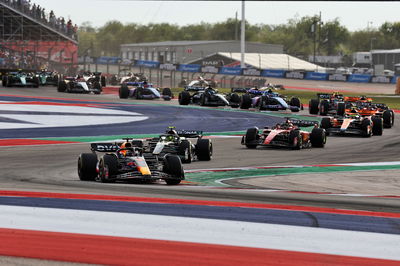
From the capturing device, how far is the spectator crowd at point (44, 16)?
214 feet

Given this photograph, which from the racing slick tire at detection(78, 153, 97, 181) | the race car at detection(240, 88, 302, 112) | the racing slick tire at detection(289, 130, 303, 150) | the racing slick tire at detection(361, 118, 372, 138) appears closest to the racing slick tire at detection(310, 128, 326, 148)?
the racing slick tire at detection(289, 130, 303, 150)

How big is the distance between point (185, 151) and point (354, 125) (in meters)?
11.4

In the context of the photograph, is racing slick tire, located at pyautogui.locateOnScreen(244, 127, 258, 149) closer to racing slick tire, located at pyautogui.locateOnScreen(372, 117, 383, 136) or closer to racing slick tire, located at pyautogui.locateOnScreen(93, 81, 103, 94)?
racing slick tire, located at pyautogui.locateOnScreen(372, 117, 383, 136)

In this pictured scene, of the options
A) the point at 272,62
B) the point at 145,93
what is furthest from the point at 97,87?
the point at 272,62

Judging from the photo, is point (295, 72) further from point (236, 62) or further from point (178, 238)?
point (178, 238)

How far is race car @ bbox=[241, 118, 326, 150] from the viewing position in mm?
23047

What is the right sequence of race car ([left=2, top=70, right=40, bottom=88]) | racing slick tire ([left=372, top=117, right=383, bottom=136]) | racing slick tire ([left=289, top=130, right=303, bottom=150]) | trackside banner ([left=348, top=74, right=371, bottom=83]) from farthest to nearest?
trackside banner ([left=348, top=74, right=371, bottom=83]) < race car ([left=2, top=70, right=40, bottom=88]) < racing slick tire ([left=372, top=117, right=383, bottom=136]) < racing slick tire ([left=289, top=130, right=303, bottom=150])

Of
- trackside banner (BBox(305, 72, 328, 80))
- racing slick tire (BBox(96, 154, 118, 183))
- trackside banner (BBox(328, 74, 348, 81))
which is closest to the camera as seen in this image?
racing slick tire (BBox(96, 154, 118, 183))

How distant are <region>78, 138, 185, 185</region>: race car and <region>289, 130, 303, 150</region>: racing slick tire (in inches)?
338

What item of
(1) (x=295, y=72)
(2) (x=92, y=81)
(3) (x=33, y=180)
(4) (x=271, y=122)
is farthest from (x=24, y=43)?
(3) (x=33, y=180)

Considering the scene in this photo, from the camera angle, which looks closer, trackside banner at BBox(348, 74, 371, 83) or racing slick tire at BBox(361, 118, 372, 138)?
racing slick tire at BBox(361, 118, 372, 138)

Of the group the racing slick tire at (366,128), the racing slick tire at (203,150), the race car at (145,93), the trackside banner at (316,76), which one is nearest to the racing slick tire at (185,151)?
the racing slick tire at (203,150)

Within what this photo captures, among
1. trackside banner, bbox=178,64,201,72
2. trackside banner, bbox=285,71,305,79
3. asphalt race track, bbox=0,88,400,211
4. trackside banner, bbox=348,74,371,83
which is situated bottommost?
asphalt race track, bbox=0,88,400,211

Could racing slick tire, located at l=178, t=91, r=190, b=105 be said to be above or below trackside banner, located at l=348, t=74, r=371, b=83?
below
